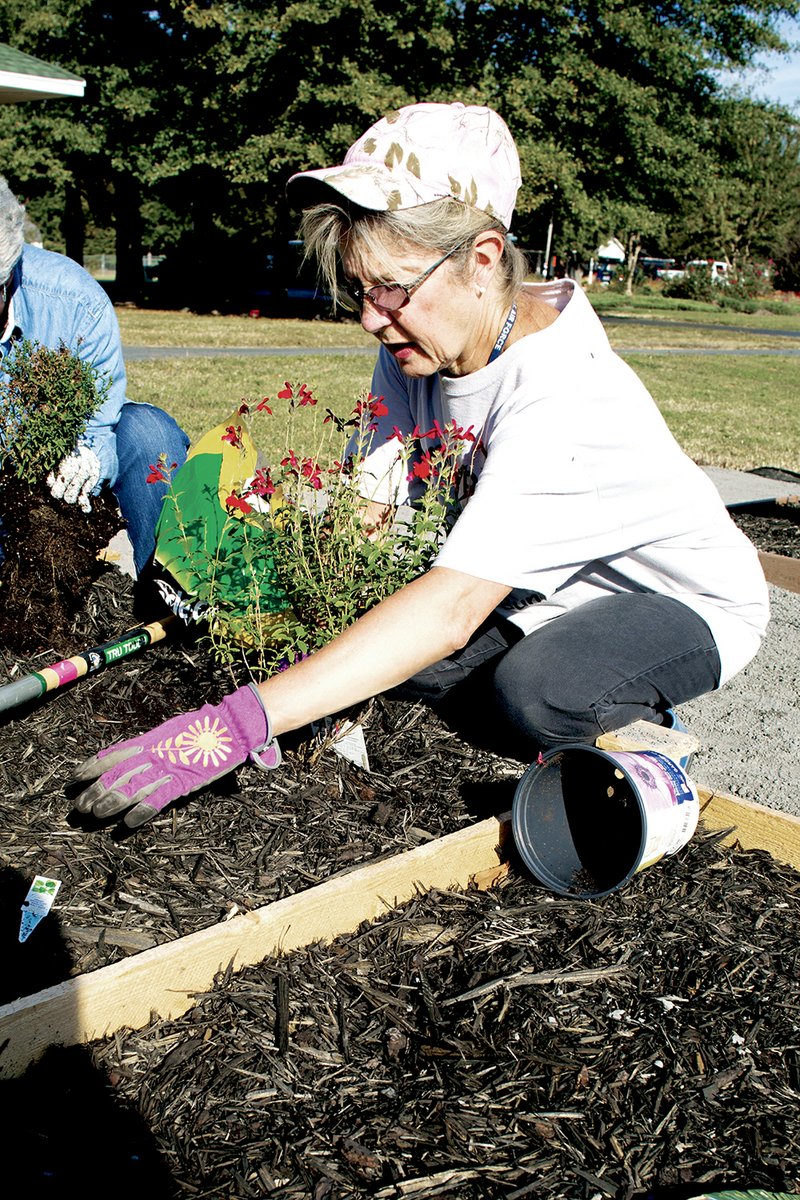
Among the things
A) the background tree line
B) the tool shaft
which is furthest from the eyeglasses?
the background tree line

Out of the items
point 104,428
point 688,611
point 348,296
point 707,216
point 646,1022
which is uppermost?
point 707,216

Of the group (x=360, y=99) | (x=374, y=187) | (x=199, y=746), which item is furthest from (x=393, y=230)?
(x=360, y=99)

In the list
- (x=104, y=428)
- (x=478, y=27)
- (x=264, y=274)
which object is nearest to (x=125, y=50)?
(x=264, y=274)

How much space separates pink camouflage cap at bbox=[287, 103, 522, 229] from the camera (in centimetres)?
→ 207

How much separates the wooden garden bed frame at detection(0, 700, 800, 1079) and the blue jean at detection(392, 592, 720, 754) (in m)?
0.12

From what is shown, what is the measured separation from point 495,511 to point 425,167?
2.39 feet

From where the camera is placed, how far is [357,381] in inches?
458

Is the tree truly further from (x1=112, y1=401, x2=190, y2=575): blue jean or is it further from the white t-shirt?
the white t-shirt

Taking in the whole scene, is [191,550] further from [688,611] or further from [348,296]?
[688,611]

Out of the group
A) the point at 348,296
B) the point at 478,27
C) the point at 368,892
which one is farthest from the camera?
the point at 478,27

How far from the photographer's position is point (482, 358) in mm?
2422

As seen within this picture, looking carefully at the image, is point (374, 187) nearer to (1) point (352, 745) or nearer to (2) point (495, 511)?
(2) point (495, 511)

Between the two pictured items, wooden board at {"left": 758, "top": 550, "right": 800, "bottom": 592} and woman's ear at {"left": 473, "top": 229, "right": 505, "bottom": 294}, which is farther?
wooden board at {"left": 758, "top": 550, "right": 800, "bottom": 592}

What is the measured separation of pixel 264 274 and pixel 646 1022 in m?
31.5
